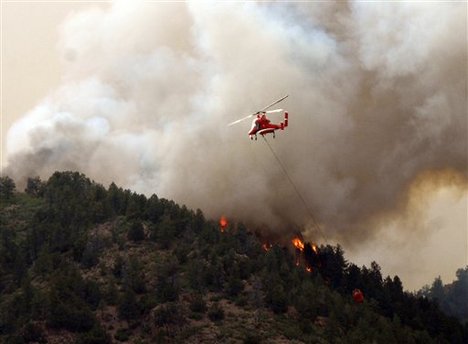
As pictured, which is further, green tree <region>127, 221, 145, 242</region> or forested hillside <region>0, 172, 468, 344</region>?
green tree <region>127, 221, 145, 242</region>

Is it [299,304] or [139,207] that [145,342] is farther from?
[139,207]

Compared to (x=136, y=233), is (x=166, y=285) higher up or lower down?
lower down

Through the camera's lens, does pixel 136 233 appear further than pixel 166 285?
Yes

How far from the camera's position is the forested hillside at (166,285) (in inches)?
4582

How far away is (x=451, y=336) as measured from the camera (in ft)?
502

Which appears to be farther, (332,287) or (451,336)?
(332,287)

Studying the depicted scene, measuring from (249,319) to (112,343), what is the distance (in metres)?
22.0

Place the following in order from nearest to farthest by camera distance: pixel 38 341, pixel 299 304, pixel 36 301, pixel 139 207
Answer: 1. pixel 38 341
2. pixel 36 301
3. pixel 299 304
4. pixel 139 207

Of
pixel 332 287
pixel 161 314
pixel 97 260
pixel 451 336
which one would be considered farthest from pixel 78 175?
pixel 451 336

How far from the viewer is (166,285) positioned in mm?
126250

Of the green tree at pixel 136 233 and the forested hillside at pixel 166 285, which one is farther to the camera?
the green tree at pixel 136 233

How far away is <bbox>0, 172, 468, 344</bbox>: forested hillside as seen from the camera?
116 meters

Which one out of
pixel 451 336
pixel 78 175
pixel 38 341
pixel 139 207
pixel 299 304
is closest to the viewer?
pixel 38 341

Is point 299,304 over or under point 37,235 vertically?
under
